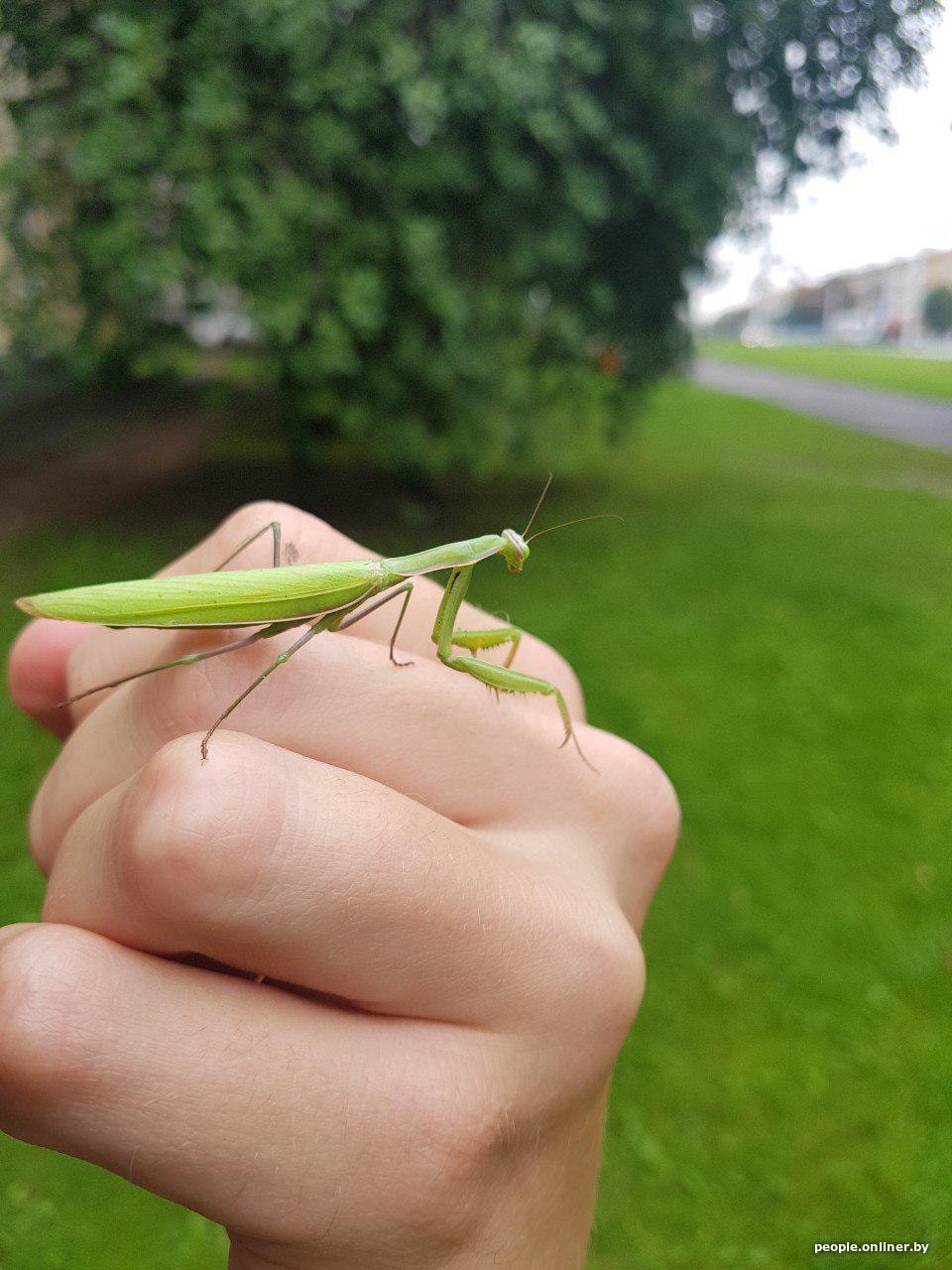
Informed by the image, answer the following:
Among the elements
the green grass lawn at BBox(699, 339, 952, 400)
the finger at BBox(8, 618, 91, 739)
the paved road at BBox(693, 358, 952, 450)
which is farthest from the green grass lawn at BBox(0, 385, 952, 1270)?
the paved road at BBox(693, 358, 952, 450)

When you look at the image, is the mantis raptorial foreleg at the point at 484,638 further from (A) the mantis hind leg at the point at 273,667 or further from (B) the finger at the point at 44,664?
(B) the finger at the point at 44,664

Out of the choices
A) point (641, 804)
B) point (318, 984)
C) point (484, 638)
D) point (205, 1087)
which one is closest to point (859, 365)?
point (484, 638)

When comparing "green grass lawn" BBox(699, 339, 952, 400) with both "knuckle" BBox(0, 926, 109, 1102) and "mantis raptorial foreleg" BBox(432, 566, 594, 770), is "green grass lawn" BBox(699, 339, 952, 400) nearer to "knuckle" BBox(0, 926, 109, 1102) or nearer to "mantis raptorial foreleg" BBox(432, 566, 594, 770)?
"mantis raptorial foreleg" BBox(432, 566, 594, 770)

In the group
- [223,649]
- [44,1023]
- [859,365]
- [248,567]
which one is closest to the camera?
[44,1023]

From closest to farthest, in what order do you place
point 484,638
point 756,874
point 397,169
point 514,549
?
point 484,638 < point 514,549 < point 756,874 < point 397,169

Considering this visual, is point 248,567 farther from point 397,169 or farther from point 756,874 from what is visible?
point 397,169

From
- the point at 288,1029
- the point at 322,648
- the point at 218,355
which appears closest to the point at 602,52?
the point at 218,355

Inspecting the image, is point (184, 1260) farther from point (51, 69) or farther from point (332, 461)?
point (332, 461)
